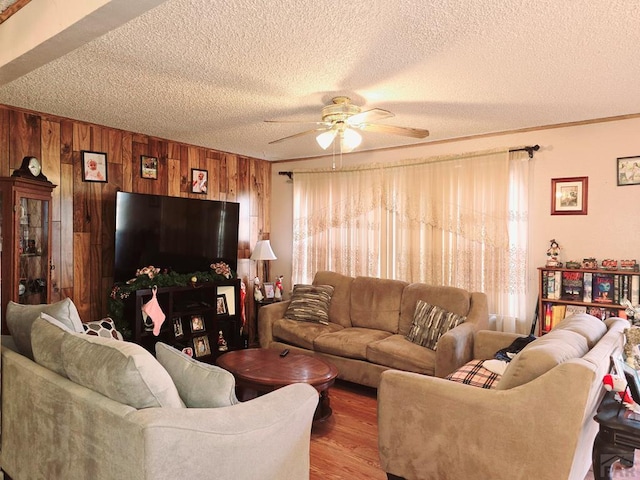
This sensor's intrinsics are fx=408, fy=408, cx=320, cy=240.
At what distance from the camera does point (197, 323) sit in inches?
176

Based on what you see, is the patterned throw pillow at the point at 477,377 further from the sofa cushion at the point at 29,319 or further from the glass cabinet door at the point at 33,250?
the glass cabinet door at the point at 33,250

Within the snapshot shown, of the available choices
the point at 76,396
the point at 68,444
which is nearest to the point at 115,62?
the point at 76,396

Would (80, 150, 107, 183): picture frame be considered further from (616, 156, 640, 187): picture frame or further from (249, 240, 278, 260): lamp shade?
(616, 156, 640, 187): picture frame

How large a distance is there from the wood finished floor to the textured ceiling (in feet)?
8.05

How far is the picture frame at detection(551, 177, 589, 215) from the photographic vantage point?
12.2 feet

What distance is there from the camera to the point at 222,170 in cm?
519

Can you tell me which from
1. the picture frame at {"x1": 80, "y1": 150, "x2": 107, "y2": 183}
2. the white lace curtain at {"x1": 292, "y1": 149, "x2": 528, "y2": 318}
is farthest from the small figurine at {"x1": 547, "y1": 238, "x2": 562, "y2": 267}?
the picture frame at {"x1": 80, "y1": 150, "x2": 107, "y2": 183}

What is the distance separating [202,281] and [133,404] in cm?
296

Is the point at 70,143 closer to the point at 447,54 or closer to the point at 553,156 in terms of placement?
the point at 447,54

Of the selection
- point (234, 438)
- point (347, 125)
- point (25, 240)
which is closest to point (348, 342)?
point (347, 125)

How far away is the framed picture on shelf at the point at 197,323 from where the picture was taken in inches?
174

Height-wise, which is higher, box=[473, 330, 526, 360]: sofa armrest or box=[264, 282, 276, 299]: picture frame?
box=[264, 282, 276, 299]: picture frame

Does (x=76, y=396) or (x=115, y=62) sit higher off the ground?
(x=115, y=62)

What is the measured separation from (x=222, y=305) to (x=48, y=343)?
279 centimetres
